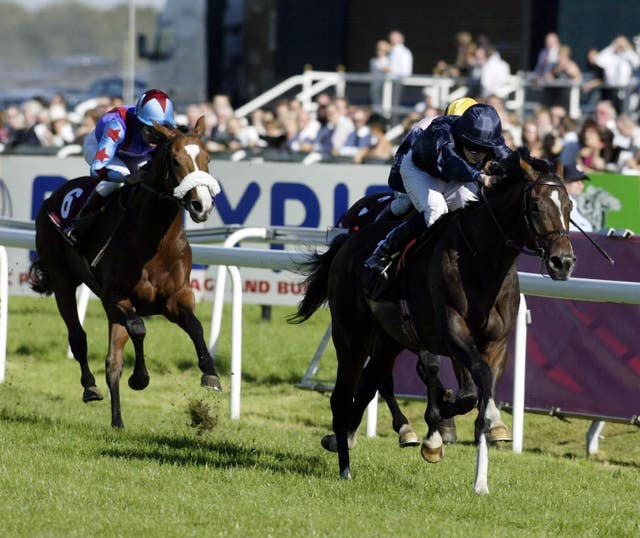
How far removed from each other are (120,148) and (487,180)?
9.37 feet

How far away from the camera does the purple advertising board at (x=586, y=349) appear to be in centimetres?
824

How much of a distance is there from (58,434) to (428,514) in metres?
2.63

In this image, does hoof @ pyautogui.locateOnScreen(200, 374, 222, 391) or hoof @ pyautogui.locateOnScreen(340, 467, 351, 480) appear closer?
hoof @ pyautogui.locateOnScreen(340, 467, 351, 480)

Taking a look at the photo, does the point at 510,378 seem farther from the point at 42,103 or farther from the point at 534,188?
the point at 42,103

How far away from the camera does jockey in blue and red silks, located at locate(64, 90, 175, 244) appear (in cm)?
824

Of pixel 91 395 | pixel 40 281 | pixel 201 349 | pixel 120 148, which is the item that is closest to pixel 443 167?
pixel 201 349

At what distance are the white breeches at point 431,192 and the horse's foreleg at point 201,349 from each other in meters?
1.45

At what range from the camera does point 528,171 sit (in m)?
6.28

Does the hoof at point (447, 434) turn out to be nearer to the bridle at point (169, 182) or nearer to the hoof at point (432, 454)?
the hoof at point (432, 454)

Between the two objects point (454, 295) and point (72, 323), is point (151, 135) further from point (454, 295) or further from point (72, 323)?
point (454, 295)

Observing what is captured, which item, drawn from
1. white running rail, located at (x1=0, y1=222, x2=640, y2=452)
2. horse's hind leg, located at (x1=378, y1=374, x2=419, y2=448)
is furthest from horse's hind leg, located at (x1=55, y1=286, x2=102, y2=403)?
horse's hind leg, located at (x1=378, y1=374, x2=419, y2=448)

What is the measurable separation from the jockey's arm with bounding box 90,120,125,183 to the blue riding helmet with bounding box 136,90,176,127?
20cm

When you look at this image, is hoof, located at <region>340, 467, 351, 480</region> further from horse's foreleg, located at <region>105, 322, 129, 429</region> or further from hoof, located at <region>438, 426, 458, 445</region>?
horse's foreleg, located at <region>105, 322, 129, 429</region>

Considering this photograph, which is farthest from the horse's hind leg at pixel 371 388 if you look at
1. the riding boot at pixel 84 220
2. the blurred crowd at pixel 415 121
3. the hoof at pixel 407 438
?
the blurred crowd at pixel 415 121
